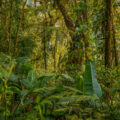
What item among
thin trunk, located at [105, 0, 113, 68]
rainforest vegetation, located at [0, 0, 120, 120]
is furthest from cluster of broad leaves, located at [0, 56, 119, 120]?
thin trunk, located at [105, 0, 113, 68]

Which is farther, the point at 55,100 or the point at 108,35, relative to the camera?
the point at 108,35

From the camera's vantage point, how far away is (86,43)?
4.21m

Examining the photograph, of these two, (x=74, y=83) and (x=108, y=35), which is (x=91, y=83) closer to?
(x=74, y=83)

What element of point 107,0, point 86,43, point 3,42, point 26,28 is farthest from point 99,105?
point 26,28

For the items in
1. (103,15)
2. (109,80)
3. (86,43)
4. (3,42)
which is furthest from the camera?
(3,42)

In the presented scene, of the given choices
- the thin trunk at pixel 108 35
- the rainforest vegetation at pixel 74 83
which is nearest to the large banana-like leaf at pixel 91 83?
the rainforest vegetation at pixel 74 83

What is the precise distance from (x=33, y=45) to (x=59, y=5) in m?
1.81

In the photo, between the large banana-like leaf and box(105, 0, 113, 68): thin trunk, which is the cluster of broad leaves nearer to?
the large banana-like leaf

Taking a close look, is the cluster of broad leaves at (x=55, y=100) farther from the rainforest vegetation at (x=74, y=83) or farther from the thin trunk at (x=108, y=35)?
the thin trunk at (x=108, y=35)

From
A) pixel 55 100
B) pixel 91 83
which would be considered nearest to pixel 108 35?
pixel 91 83

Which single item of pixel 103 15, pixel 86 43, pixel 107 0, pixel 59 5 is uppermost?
pixel 59 5

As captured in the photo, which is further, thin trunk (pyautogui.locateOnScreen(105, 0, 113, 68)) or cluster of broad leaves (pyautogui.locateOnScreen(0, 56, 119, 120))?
thin trunk (pyautogui.locateOnScreen(105, 0, 113, 68))

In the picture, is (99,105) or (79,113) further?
(99,105)

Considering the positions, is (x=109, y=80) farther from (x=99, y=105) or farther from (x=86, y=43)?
(x=86, y=43)
